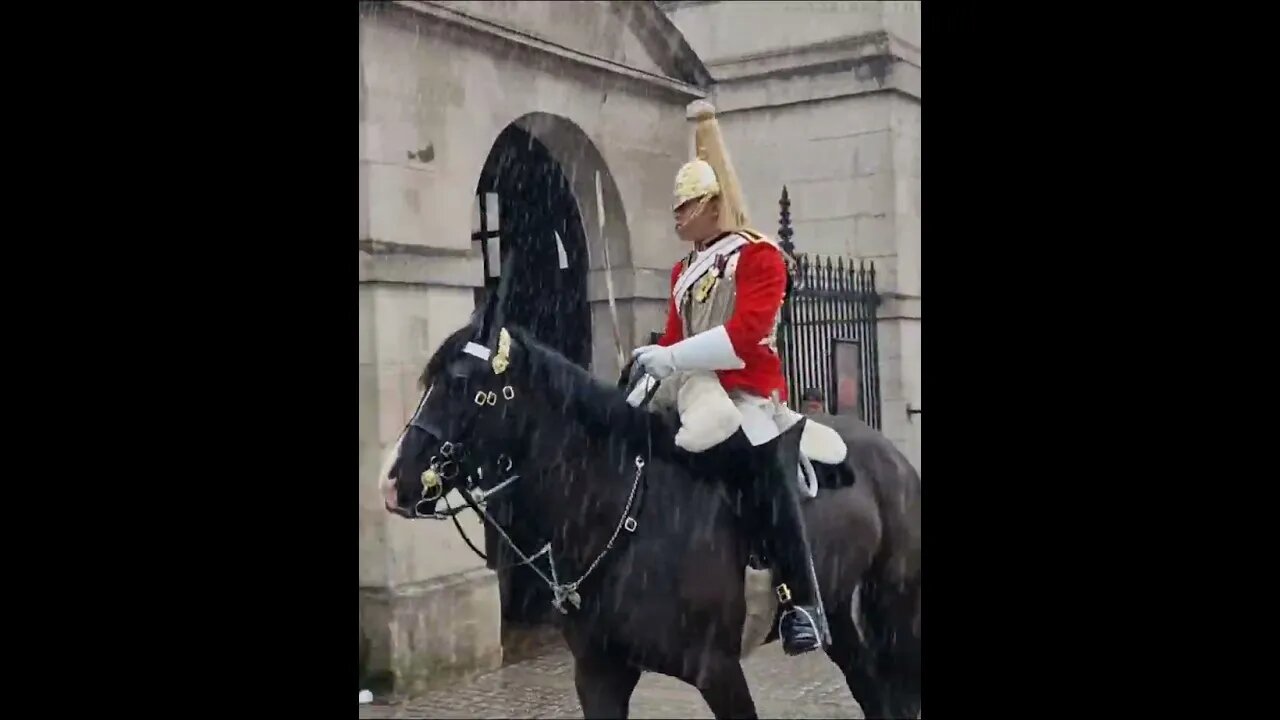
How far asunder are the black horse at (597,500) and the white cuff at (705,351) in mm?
123

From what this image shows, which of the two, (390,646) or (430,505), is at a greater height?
(430,505)

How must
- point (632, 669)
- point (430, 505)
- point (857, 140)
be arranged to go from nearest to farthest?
point (430, 505), point (632, 669), point (857, 140)

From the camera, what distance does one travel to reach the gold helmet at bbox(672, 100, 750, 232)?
1946 millimetres

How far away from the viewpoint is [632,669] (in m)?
1.97

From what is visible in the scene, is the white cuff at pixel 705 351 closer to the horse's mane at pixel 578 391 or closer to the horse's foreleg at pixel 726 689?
the horse's mane at pixel 578 391

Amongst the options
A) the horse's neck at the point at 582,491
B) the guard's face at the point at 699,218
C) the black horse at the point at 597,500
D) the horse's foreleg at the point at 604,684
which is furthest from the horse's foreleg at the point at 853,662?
the guard's face at the point at 699,218

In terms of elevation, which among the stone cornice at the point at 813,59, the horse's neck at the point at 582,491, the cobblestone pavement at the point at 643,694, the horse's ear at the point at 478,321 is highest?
the stone cornice at the point at 813,59

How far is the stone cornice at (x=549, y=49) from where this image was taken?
2285 mm

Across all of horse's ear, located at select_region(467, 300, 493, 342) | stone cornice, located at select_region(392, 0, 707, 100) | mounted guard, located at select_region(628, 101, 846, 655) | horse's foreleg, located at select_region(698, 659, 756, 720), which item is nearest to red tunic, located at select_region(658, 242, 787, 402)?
mounted guard, located at select_region(628, 101, 846, 655)

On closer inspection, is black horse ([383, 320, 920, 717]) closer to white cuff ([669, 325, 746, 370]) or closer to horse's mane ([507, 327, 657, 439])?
horse's mane ([507, 327, 657, 439])

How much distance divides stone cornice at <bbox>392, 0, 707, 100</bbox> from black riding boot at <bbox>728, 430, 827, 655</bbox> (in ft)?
2.67
